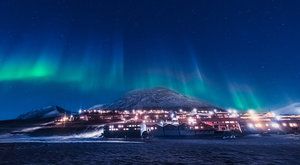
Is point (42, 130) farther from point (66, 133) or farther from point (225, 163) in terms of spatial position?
point (225, 163)

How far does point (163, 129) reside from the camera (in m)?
150

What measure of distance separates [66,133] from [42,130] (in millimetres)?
25173

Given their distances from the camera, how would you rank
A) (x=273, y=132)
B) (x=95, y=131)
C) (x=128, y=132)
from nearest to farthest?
1. (x=128, y=132)
2. (x=273, y=132)
3. (x=95, y=131)

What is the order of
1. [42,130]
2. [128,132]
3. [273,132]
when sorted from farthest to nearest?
[42,130] < [273,132] < [128,132]

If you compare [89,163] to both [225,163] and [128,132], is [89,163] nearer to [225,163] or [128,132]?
[225,163]

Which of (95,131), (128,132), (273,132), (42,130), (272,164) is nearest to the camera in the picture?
(272,164)

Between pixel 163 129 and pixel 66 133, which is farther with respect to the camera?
pixel 66 133

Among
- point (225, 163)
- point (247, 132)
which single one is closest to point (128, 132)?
point (247, 132)

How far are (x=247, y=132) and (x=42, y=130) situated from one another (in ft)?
433

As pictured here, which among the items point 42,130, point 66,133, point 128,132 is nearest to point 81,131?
point 66,133

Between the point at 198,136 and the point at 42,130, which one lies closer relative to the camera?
the point at 198,136

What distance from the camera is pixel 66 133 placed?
602ft

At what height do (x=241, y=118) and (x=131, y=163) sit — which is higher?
(x=241, y=118)

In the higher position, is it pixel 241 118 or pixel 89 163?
pixel 241 118
